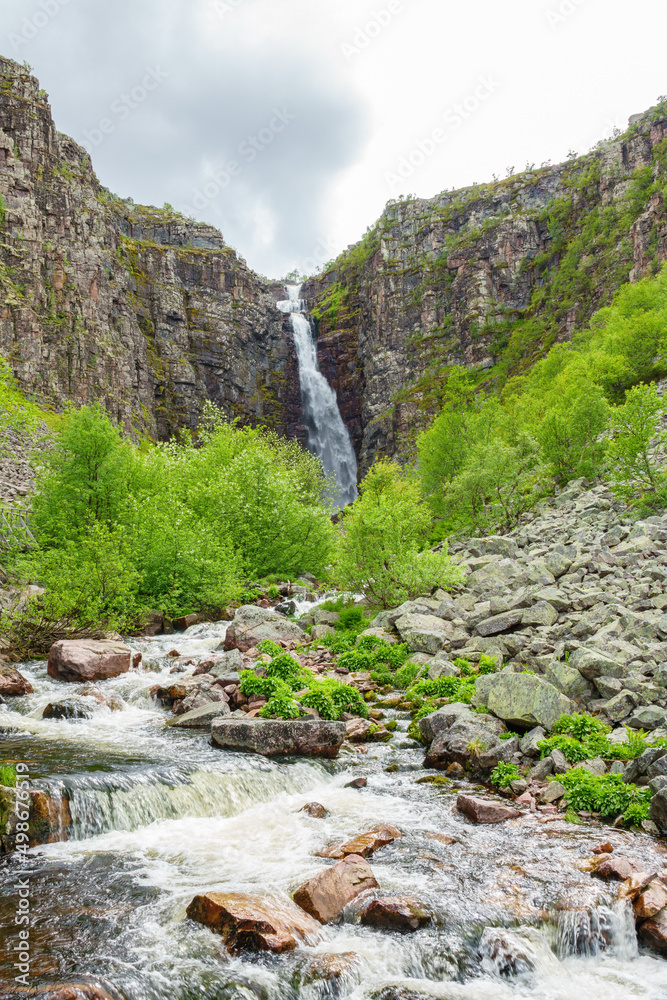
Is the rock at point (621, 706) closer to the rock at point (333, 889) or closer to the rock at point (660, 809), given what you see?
the rock at point (660, 809)

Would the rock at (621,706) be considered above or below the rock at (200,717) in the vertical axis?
below

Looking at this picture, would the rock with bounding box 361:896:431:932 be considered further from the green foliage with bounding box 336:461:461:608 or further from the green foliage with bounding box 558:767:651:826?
the green foliage with bounding box 336:461:461:608

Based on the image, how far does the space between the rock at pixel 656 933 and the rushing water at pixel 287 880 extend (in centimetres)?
13

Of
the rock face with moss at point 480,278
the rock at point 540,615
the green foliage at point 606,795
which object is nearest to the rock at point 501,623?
the rock at point 540,615

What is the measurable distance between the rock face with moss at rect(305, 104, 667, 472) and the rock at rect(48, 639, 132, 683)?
8707 centimetres

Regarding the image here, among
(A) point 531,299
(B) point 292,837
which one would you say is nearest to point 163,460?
(B) point 292,837

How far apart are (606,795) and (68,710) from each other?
12.1m

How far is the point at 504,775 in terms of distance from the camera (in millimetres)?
10859

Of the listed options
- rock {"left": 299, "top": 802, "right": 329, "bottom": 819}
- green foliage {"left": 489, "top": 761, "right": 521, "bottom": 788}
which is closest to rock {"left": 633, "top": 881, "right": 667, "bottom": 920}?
green foliage {"left": 489, "top": 761, "right": 521, "bottom": 788}

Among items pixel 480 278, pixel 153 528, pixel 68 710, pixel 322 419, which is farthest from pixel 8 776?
pixel 480 278

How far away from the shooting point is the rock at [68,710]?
1423 centimetres

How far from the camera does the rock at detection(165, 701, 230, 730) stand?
14.2 metres

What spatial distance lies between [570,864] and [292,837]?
13.5 ft

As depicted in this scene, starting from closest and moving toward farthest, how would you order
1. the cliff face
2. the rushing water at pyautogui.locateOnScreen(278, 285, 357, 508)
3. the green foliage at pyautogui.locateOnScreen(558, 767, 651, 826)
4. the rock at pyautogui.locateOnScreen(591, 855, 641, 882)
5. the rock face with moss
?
the rock at pyautogui.locateOnScreen(591, 855, 641, 882)
the green foliage at pyautogui.locateOnScreen(558, 767, 651, 826)
the cliff face
the rock face with moss
the rushing water at pyautogui.locateOnScreen(278, 285, 357, 508)
